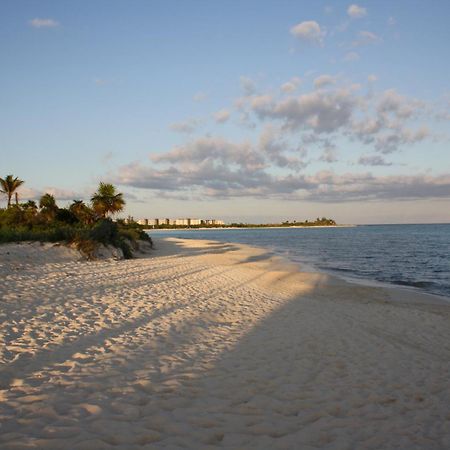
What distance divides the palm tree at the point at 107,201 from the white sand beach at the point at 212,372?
34.1 meters

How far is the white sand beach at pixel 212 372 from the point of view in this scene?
3969 mm

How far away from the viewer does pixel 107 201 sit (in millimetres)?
44969

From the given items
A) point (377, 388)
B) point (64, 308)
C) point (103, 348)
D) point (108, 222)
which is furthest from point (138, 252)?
point (377, 388)

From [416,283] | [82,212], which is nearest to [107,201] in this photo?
[82,212]

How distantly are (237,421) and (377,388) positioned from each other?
108 inches

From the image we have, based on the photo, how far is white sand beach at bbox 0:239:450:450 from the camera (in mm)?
3969

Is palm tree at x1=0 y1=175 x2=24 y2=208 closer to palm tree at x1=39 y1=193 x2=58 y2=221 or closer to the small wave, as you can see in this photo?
palm tree at x1=39 y1=193 x2=58 y2=221

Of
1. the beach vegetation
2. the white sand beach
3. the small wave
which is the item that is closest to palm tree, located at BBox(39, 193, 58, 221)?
the beach vegetation

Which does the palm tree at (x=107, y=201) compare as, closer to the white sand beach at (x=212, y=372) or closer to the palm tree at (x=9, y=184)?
the palm tree at (x=9, y=184)

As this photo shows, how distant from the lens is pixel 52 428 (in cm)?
376

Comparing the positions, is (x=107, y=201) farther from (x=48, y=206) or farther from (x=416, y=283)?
(x=416, y=283)

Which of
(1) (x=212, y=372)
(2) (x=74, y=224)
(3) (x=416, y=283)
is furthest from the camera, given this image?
(2) (x=74, y=224)

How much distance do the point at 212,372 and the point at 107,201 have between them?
4264cm

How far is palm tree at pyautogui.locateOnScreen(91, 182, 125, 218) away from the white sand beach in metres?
34.1
